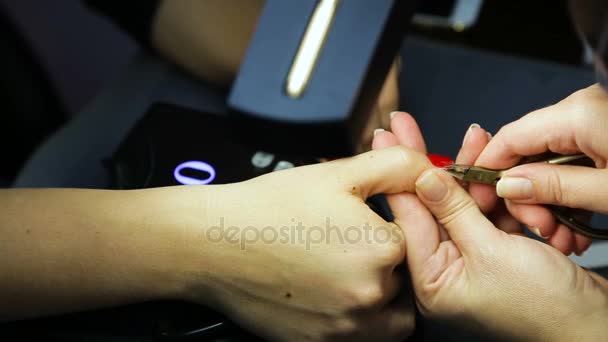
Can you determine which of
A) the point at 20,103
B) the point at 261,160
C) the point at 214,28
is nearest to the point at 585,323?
the point at 261,160

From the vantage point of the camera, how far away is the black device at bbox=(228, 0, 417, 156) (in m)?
0.29

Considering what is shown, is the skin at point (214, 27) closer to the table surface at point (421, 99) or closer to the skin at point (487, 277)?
the table surface at point (421, 99)

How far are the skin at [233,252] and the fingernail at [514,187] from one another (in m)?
0.07

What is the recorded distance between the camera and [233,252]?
415 mm

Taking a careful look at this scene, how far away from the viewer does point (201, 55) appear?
65 centimetres

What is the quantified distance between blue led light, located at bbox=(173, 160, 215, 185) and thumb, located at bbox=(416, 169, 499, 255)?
0.60ft

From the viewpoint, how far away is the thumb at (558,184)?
458 mm


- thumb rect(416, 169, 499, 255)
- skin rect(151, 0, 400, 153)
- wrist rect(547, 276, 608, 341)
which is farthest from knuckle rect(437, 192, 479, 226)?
skin rect(151, 0, 400, 153)

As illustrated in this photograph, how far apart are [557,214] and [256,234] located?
10.3 inches

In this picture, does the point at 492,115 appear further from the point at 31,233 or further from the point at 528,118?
the point at 31,233

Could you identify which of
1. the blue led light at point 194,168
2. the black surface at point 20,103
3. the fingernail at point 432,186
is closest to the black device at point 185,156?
the blue led light at point 194,168

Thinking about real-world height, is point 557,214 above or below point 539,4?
below

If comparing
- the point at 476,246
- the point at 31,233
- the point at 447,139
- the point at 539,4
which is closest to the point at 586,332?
the point at 476,246

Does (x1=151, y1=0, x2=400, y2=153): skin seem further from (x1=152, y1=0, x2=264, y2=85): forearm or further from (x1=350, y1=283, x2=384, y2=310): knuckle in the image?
(x1=350, y1=283, x2=384, y2=310): knuckle
